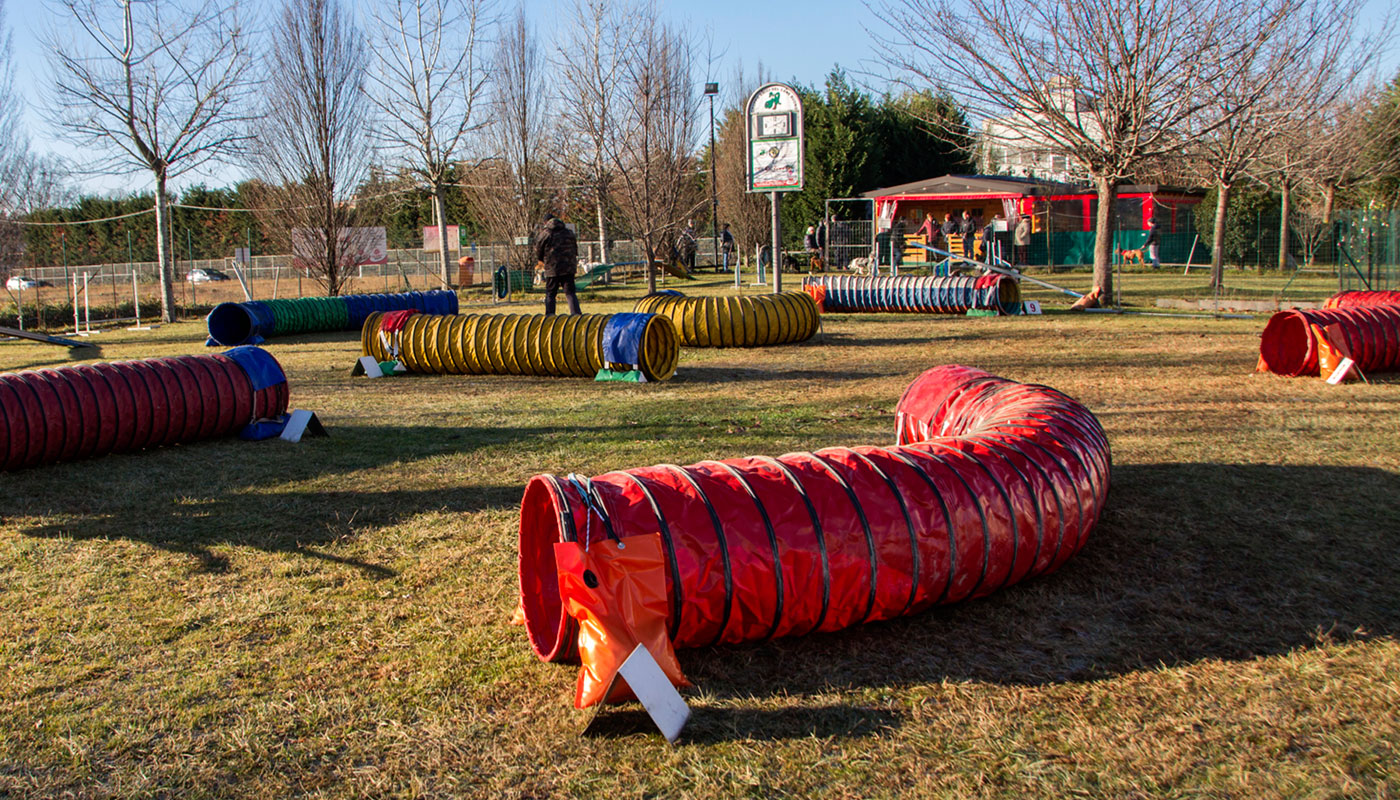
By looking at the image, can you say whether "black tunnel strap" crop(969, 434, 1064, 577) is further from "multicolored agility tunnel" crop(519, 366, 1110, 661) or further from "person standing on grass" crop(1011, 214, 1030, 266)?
"person standing on grass" crop(1011, 214, 1030, 266)

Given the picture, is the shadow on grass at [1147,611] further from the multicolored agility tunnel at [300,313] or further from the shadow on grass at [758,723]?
the multicolored agility tunnel at [300,313]

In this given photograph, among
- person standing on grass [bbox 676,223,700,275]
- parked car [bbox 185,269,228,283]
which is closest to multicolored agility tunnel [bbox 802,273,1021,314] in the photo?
person standing on grass [bbox 676,223,700,275]

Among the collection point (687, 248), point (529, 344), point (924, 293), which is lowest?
point (529, 344)

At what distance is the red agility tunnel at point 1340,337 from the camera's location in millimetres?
9914

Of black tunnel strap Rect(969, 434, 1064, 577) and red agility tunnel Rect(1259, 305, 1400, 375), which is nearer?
black tunnel strap Rect(969, 434, 1064, 577)

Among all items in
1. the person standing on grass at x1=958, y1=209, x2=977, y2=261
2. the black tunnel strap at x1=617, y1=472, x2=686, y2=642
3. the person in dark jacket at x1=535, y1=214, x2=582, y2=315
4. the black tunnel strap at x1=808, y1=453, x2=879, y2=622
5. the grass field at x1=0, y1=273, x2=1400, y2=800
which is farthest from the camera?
the person standing on grass at x1=958, y1=209, x2=977, y2=261

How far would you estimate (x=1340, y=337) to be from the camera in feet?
32.4

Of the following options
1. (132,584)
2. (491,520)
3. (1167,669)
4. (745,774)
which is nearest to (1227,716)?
(1167,669)

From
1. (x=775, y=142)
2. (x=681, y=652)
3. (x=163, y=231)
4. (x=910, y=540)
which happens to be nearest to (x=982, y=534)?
(x=910, y=540)

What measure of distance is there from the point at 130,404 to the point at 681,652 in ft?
19.4

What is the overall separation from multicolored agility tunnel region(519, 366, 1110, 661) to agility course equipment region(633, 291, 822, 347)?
32.4 feet

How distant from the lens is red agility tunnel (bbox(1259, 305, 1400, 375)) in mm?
9914

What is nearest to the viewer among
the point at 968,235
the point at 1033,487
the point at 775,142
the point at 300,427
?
the point at 1033,487

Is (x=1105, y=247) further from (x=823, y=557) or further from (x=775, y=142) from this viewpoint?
(x=823, y=557)
